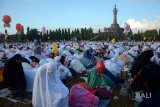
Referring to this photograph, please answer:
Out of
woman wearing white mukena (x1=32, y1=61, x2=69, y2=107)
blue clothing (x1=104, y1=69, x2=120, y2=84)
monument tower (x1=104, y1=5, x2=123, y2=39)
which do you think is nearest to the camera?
woman wearing white mukena (x1=32, y1=61, x2=69, y2=107)

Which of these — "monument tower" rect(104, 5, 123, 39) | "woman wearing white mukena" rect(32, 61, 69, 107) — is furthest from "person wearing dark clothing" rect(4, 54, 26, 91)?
"monument tower" rect(104, 5, 123, 39)

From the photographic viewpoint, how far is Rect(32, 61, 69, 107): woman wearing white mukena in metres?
5.15

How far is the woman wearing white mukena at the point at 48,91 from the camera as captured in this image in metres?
5.15

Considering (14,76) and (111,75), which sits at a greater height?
(14,76)

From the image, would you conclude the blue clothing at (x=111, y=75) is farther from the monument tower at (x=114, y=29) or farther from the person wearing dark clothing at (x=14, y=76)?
the monument tower at (x=114, y=29)

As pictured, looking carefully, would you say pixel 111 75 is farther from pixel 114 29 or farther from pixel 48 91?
pixel 114 29

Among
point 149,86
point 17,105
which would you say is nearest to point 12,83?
point 17,105

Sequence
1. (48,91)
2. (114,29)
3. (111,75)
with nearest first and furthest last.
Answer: (48,91) → (111,75) → (114,29)

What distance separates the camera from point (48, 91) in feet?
17.0

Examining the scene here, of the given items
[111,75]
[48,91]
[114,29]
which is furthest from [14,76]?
[114,29]

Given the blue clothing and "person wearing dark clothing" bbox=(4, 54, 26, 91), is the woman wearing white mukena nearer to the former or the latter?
"person wearing dark clothing" bbox=(4, 54, 26, 91)

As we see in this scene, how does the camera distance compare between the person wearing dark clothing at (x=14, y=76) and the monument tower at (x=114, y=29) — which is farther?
the monument tower at (x=114, y=29)

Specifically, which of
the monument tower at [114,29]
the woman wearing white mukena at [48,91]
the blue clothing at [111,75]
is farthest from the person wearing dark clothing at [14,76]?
the monument tower at [114,29]

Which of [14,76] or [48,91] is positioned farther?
[14,76]
